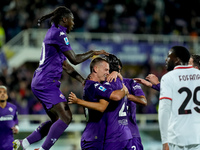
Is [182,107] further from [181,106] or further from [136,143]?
[136,143]

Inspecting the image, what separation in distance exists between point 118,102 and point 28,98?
26.4 ft

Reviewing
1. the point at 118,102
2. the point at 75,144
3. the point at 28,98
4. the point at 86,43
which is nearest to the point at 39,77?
the point at 118,102

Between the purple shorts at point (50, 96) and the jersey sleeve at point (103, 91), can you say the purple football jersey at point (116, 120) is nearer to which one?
the jersey sleeve at point (103, 91)

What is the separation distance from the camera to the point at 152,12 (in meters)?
20.3

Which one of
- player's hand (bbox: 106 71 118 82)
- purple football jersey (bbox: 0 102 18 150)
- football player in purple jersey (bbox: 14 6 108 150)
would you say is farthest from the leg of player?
purple football jersey (bbox: 0 102 18 150)

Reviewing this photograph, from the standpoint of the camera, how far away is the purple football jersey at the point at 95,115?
5492 mm

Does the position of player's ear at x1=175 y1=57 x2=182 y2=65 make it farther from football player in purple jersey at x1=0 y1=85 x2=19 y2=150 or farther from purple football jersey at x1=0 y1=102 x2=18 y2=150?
purple football jersey at x1=0 y1=102 x2=18 y2=150

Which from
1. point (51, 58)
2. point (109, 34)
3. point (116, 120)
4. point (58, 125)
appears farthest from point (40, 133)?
point (109, 34)

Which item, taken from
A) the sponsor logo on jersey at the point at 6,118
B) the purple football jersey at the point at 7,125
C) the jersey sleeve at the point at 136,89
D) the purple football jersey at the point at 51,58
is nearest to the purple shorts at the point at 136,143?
the jersey sleeve at the point at 136,89

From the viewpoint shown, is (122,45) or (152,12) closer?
(122,45)

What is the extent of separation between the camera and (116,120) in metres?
5.62

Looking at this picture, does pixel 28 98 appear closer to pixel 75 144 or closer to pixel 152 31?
pixel 75 144

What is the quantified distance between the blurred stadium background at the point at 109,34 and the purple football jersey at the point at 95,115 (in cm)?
794

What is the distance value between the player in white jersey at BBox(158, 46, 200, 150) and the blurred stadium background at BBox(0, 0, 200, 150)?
28.2ft
